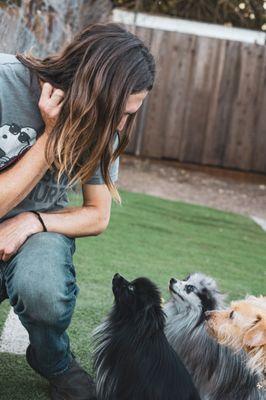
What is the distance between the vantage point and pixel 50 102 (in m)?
2.37

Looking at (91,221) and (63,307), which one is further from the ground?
(91,221)

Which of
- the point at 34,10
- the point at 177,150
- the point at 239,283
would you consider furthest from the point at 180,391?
the point at 177,150

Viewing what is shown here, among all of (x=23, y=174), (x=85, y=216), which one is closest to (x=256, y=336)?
(x=85, y=216)

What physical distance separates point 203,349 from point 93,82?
1.30 metres

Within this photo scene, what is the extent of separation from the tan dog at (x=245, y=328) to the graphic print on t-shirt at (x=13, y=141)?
1.00 m

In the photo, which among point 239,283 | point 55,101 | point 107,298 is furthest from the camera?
point 239,283

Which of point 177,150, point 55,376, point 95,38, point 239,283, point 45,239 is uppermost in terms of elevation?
point 95,38

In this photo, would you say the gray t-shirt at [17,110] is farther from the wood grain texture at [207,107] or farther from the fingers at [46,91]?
the wood grain texture at [207,107]

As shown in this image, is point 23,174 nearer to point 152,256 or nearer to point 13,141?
point 13,141

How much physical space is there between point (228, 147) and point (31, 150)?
29.1 feet

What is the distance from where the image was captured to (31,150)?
2426 millimetres

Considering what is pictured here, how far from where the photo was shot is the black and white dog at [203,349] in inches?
111

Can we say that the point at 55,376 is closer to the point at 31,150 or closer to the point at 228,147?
the point at 31,150

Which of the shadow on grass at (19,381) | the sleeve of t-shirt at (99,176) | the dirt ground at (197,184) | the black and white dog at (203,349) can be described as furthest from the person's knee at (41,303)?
the dirt ground at (197,184)
